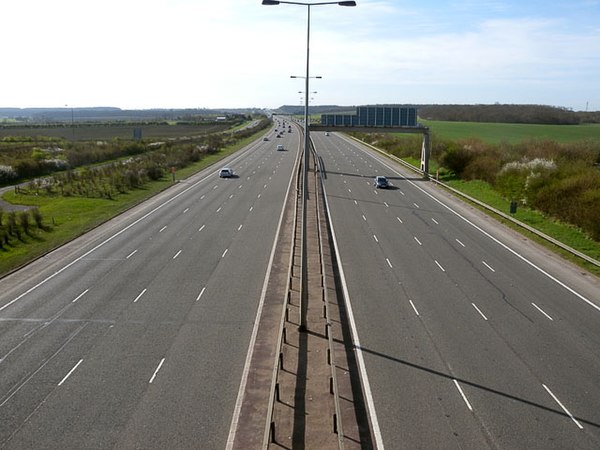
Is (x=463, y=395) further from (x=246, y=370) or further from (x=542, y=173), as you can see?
(x=542, y=173)

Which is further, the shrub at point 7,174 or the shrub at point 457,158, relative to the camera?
the shrub at point 457,158

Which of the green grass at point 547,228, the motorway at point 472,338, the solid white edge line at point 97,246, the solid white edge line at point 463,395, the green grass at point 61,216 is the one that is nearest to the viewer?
the motorway at point 472,338

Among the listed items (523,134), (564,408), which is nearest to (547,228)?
(564,408)

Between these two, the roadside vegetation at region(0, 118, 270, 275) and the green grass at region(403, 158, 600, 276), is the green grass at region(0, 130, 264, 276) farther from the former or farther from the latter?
the green grass at region(403, 158, 600, 276)

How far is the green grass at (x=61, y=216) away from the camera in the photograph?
3228 centimetres

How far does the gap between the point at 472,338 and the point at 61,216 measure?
3445cm

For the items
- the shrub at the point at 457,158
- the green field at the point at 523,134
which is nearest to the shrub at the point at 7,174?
the shrub at the point at 457,158

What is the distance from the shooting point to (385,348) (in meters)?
19.0

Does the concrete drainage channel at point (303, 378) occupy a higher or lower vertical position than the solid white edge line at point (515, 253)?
lower

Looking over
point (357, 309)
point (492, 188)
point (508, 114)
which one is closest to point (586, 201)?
point (492, 188)


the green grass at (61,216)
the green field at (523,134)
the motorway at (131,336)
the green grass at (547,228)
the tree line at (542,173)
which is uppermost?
the green field at (523,134)

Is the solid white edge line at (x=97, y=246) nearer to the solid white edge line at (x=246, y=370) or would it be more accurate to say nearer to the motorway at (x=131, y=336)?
the motorway at (x=131, y=336)

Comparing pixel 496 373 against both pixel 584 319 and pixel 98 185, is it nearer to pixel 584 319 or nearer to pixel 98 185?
pixel 584 319

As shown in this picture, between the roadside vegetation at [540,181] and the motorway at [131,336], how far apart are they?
20208mm
